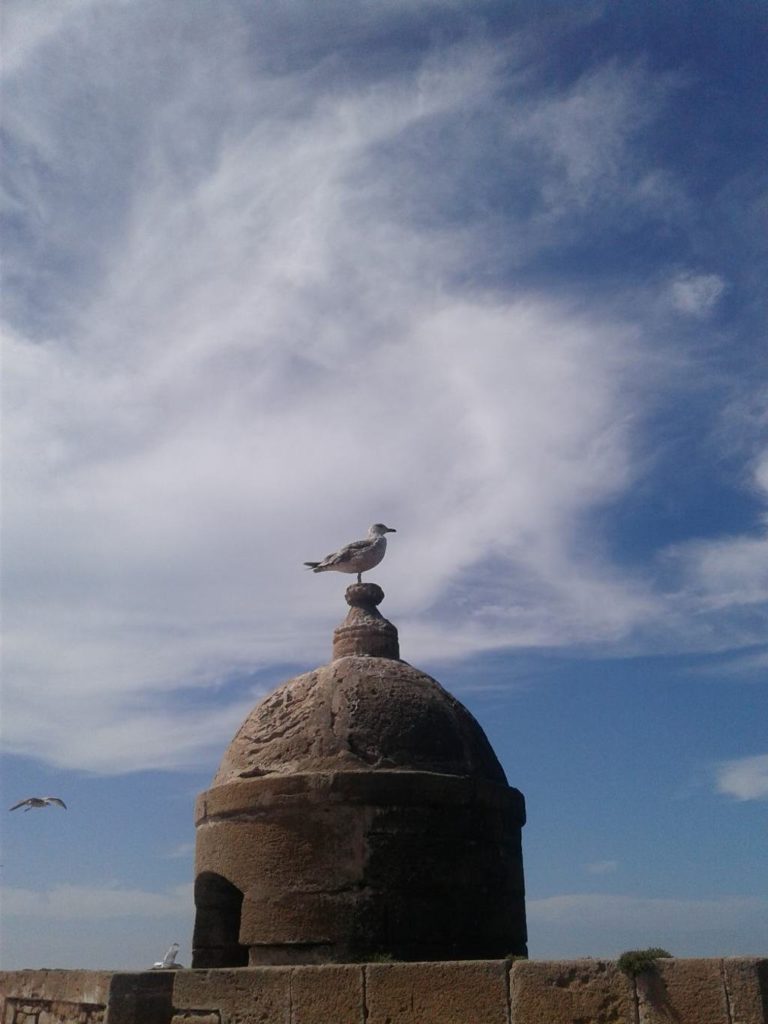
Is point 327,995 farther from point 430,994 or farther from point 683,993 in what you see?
point 683,993

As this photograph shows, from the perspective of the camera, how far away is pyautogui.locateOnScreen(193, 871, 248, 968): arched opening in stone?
229 inches

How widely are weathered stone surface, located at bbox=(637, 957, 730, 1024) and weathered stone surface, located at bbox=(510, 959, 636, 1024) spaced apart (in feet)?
0.25

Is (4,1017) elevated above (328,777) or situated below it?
below

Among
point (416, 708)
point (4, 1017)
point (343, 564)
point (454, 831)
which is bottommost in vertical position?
point (4, 1017)

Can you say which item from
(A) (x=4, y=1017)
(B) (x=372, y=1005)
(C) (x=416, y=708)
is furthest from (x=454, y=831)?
(A) (x=4, y=1017)

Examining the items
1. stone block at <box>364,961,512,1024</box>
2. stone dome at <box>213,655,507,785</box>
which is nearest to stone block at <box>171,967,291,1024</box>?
stone block at <box>364,961,512,1024</box>

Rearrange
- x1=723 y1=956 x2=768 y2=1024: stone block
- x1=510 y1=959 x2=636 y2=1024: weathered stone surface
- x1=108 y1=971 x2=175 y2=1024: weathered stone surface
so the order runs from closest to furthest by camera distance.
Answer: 1. x1=723 y1=956 x2=768 y2=1024: stone block
2. x1=510 y1=959 x2=636 y2=1024: weathered stone surface
3. x1=108 y1=971 x2=175 y2=1024: weathered stone surface

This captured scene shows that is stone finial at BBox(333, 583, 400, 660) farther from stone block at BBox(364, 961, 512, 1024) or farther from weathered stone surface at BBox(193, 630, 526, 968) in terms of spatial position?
stone block at BBox(364, 961, 512, 1024)

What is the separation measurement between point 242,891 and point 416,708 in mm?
1422

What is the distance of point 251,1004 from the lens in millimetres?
5008

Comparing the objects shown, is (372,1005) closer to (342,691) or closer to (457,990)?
(457,990)

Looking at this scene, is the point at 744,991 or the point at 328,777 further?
the point at 328,777

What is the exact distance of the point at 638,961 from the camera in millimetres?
4188

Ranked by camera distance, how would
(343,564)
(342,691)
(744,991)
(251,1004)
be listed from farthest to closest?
(343,564) → (342,691) → (251,1004) → (744,991)
